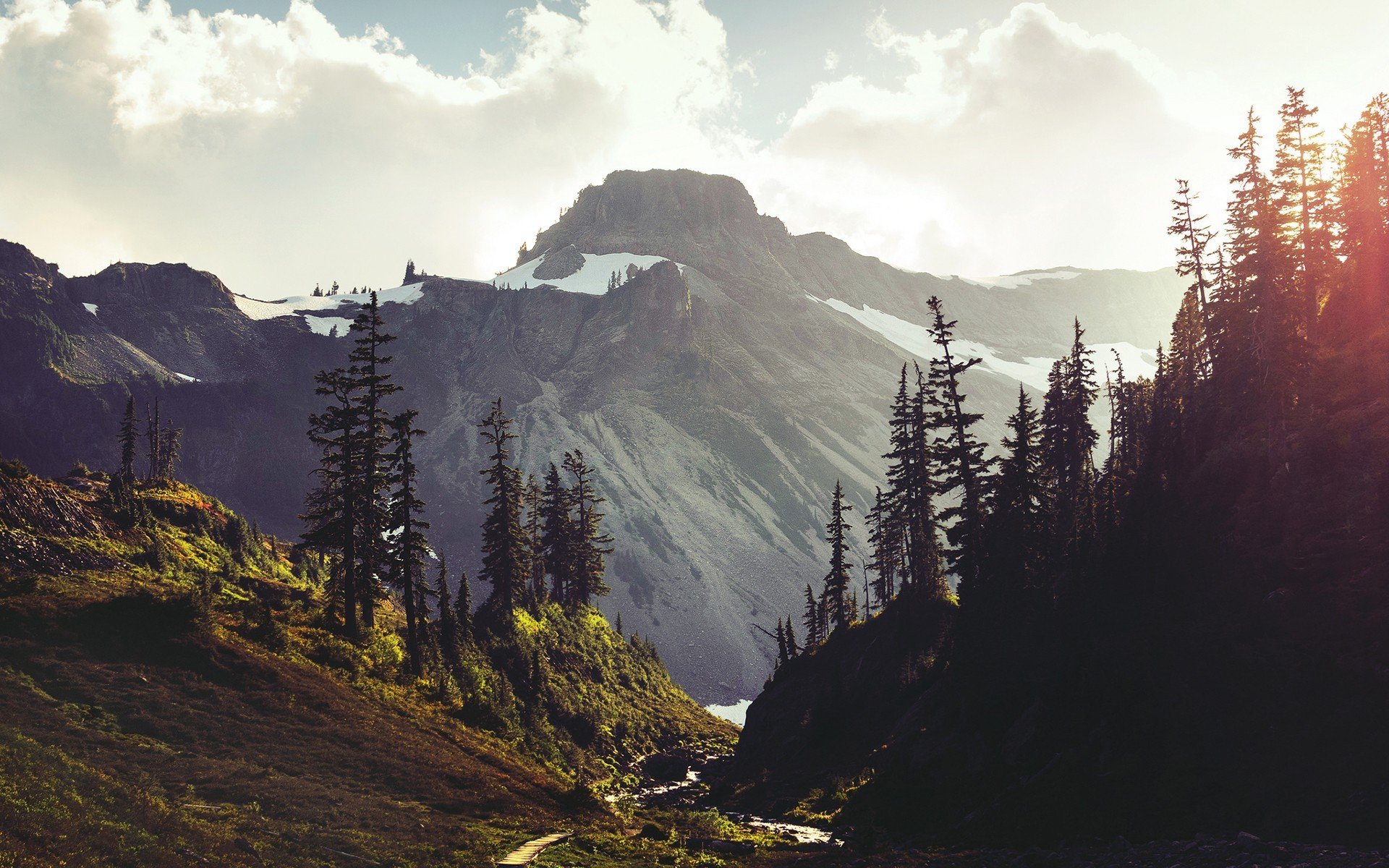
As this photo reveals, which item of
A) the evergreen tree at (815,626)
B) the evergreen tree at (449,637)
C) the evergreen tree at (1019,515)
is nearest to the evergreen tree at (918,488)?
the evergreen tree at (1019,515)

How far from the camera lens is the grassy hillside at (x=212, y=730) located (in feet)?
55.1

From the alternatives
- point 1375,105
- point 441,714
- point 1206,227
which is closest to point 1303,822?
point 441,714

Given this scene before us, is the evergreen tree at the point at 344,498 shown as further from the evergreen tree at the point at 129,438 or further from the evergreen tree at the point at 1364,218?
the evergreen tree at the point at 1364,218

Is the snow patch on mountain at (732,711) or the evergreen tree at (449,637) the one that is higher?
the evergreen tree at (449,637)

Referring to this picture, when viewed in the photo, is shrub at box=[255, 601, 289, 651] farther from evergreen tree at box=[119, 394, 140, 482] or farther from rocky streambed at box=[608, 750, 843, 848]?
evergreen tree at box=[119, 394, 140, 482]

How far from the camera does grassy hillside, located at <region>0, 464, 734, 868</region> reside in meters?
16.8

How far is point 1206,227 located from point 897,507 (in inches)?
988

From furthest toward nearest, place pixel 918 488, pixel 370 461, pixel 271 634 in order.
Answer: pixel 918 488
pixel 370 461
pixel 271 634

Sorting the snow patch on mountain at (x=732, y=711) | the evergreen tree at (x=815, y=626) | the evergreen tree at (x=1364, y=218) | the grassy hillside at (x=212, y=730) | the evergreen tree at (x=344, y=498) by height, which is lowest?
the snow patch on mountain at (x=732, y=711)

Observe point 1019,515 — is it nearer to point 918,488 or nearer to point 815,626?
point 918,488

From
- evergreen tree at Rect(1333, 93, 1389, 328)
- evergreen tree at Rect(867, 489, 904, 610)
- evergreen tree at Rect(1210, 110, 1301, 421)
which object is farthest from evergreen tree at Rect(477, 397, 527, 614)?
evergreen tree at Rect(1333, 93, 1389, 328)

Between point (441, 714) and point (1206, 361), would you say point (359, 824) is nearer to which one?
point (441, 714)

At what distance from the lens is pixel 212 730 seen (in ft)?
73.7

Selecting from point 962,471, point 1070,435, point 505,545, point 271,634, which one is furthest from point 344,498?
point 1070,435
